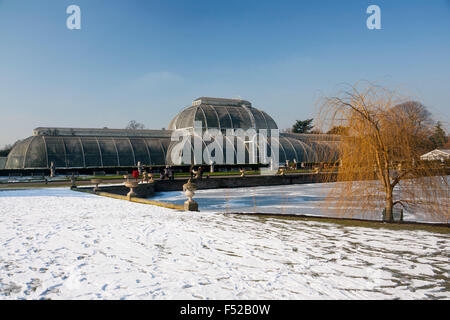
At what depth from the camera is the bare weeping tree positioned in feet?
26.8

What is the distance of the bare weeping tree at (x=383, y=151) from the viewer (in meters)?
8.16

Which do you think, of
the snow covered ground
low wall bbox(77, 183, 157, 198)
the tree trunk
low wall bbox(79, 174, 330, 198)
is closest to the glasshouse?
low wall bbox(79, 174, 330, 198)


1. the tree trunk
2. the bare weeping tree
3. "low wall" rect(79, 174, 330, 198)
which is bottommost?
"low wall" rect(79, 174, 330, 198)

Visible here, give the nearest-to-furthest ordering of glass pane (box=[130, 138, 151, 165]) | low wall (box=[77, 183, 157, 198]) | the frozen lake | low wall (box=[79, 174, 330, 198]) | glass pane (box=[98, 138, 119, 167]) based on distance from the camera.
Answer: the frozen lake < low wall (box=[77, 183, 157, 198]) < low wall (box=[79, 174, 330, 198]) < glass pane (box=[98, 138, 119, 167]) < glass pane (box=[130, 138, 151, 165])

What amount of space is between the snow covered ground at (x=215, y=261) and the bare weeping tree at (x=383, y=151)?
107 cm

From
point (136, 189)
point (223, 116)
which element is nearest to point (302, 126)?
point (223, 116)

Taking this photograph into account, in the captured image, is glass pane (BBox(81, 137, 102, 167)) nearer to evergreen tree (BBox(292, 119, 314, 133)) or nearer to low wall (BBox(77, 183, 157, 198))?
low wall (BBox(77, 183, 157, 198))

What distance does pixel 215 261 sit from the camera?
5.42 m

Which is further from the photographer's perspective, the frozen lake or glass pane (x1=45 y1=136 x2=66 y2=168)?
glass pane (x1=45 y1=136 x2=66 y2=168)

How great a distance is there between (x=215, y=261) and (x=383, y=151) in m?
5.33

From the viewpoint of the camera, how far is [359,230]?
26.5 ft

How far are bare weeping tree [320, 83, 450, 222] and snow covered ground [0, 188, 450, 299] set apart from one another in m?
1.07

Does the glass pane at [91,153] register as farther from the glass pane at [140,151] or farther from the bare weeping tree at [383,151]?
the bare weeping tree at [383,151]

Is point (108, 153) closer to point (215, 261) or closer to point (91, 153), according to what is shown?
point (91, 153)
